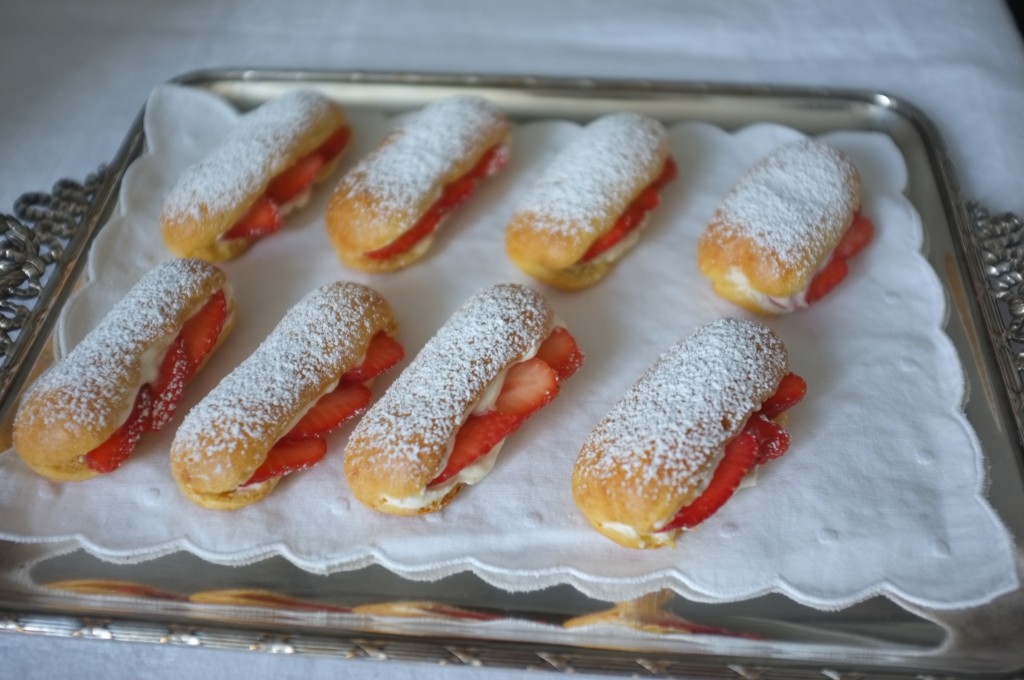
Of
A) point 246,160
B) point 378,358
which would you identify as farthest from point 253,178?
point 378,358

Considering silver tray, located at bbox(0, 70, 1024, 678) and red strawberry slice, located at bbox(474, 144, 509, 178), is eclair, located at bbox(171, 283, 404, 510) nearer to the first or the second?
silver tray, located at bbox(0, 70, 1024, 678)

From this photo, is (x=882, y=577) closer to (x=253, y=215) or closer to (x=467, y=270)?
(x=467, y=270)

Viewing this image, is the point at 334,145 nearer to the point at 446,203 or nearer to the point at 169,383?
the point at 446,203

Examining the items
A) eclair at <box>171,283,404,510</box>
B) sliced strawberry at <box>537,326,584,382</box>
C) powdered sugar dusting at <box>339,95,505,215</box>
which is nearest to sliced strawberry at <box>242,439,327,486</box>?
eclair at <box>171,283,404,510</box>

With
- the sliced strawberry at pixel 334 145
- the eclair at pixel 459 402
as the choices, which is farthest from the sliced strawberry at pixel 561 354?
the sliced strawberry at pixel 334 145

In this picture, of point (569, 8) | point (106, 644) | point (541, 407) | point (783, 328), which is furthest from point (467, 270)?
point (569, 8)

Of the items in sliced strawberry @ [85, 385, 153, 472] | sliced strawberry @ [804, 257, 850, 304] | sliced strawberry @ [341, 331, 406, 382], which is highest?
sliced strawberry @ [85, 385, 153, 472]

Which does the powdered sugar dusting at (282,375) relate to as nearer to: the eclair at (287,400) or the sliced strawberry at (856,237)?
the eclair at (287,400)
